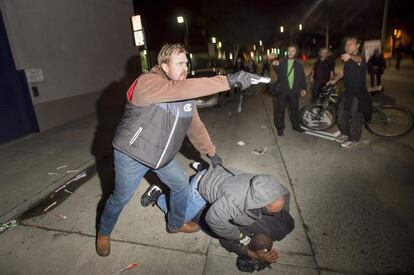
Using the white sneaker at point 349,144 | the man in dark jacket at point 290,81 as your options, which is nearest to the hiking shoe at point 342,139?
the white sneaker at point 349,144

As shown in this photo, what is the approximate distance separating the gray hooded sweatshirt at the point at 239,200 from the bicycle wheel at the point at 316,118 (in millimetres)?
4606

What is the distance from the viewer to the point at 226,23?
3259 cm

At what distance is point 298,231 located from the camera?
2801mm

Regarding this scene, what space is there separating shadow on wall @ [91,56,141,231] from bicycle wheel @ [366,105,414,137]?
5.26m

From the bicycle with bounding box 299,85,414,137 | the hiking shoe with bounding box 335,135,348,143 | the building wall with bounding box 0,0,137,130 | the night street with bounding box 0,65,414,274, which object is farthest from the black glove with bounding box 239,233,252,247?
the building wall with bounding box 0,0,137,130

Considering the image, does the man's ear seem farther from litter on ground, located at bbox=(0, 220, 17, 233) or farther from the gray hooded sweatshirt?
litter on ground, located at bbox=(0, 220, 17, 233)

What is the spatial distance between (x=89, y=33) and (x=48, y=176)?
734cm

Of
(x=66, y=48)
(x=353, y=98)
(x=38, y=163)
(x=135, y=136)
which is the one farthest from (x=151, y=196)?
(x=66, y=48)

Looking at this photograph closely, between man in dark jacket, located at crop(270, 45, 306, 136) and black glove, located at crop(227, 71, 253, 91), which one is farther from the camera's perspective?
man in dark jacket, located at crop(270, 45, 306, 136)

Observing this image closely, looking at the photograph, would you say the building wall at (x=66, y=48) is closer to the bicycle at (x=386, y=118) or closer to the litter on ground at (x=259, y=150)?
the litter on ground at (x=259, y=150)

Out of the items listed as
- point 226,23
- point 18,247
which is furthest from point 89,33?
point 226,23

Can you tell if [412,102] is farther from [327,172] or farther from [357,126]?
[327,172]

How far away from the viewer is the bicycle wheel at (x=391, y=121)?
505 cm

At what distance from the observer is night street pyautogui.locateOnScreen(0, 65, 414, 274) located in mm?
2420
